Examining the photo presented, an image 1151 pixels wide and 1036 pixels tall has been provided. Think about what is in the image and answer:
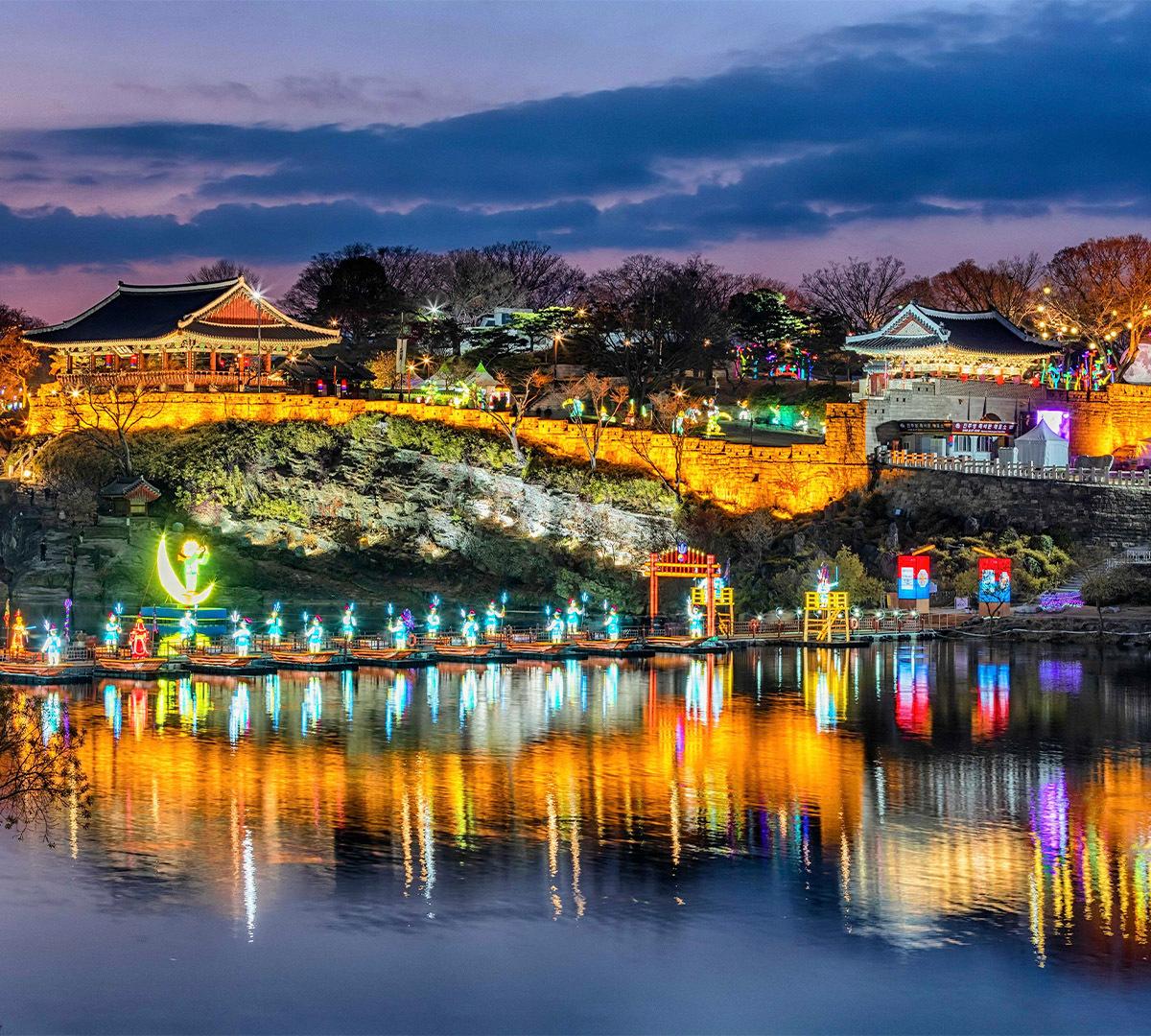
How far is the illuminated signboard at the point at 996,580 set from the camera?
239ft

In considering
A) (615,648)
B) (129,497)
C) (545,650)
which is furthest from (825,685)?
(129,497)

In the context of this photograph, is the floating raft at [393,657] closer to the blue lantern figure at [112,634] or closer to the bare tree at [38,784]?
the blue lantern figure at [112,634]

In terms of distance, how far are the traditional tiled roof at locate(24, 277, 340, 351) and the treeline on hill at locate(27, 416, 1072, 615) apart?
6.47 meters

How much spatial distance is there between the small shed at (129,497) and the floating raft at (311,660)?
56.5 feet

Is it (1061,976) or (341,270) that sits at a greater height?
(341,270)

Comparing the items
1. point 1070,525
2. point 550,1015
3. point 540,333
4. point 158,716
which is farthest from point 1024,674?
point 540,333

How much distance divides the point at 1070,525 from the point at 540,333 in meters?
41.9

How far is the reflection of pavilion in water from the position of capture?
32.9 meters

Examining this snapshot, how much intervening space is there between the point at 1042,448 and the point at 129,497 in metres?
44.9

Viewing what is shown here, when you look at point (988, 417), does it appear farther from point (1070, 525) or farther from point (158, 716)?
point (158, 716)

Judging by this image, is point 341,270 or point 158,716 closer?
point 158,716

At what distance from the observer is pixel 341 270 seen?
121 metres

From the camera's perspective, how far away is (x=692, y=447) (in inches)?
3300

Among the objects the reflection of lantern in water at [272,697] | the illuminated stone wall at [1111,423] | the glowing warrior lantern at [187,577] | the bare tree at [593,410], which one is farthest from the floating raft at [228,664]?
the illuminated stone wall at [1111,423]
